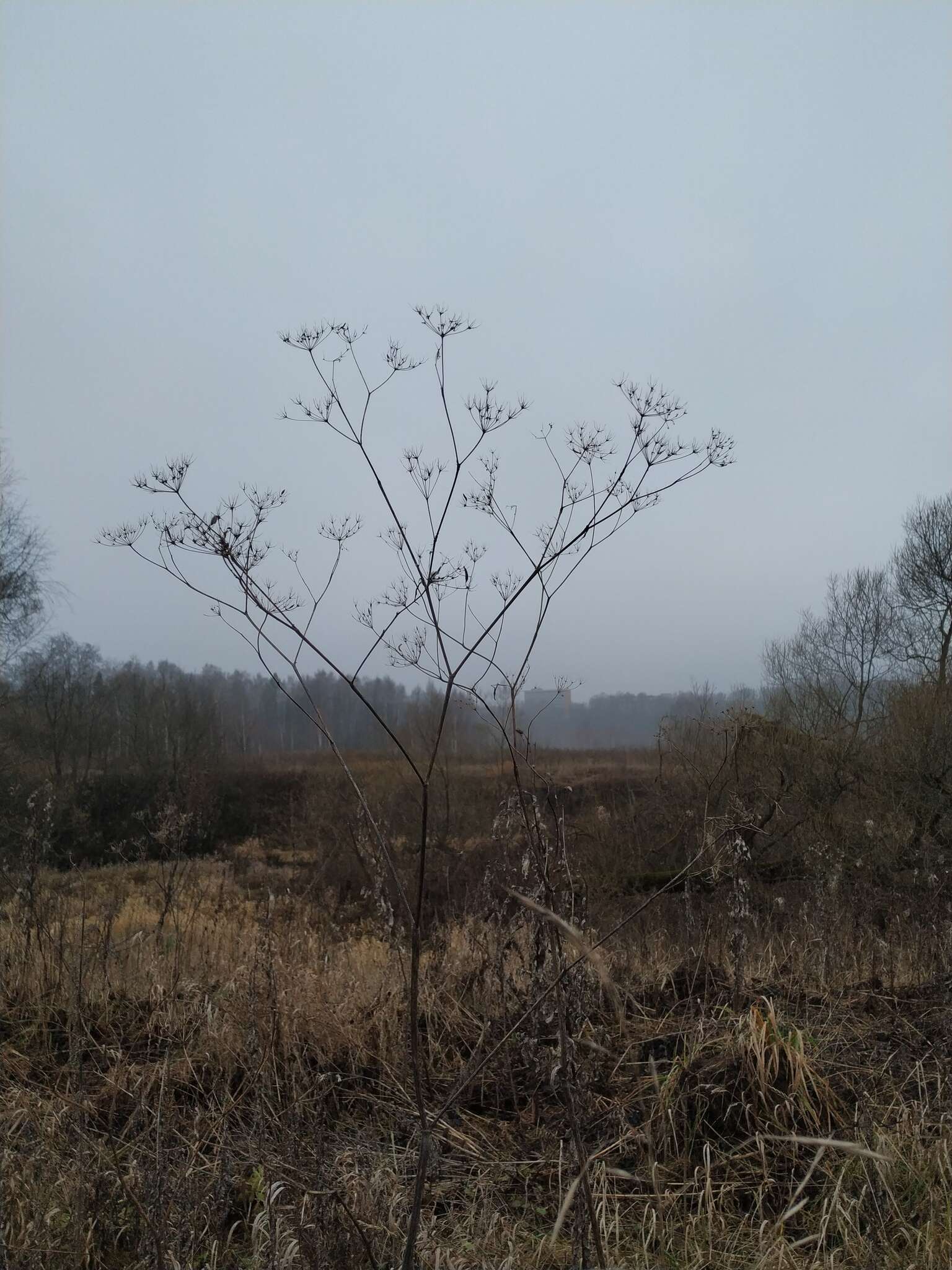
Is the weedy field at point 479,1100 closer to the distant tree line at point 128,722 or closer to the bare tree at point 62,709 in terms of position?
the distant tree line at point 128,722

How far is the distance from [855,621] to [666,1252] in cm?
2130

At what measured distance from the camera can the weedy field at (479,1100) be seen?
2.38m

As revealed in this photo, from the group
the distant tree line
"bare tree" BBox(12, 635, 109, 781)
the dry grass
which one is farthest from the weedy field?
"bare tree" BBox(12, 635, 109, 781)

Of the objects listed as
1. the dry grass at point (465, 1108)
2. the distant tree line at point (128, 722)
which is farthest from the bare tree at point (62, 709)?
the dry grass at point (465, 1108)

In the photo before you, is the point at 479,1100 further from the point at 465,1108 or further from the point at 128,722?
the point at 128,722

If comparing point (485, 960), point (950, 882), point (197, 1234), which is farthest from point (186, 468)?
point (950, 882)

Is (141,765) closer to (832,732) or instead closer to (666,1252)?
(832,732)

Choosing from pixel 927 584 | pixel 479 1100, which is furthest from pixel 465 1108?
pixel 927 584

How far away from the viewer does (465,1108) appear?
3490 millimetres

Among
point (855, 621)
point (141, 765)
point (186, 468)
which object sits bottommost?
point (141, 765)

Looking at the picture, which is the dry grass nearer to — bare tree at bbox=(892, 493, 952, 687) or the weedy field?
the weedy field

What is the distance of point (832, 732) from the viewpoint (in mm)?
15164

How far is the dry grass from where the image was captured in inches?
94.5

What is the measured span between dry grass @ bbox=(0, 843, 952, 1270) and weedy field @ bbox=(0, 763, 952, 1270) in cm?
2
